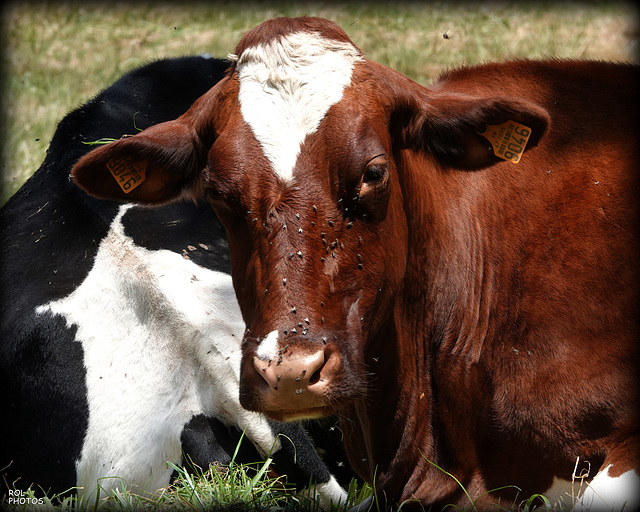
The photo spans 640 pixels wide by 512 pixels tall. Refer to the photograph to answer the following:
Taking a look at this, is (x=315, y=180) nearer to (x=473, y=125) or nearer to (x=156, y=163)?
(x=473, y=125)

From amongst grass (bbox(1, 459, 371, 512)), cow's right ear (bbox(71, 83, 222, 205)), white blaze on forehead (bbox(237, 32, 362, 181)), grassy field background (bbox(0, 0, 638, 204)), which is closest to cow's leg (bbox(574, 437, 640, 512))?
grass (bbox(1, 459, 371, 512))

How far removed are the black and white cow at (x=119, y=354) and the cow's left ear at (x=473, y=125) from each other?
1706 millimetres

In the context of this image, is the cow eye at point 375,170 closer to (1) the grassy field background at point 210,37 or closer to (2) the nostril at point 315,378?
(2) the nostril at point 315,378

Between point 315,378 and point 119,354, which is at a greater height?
point 315,378

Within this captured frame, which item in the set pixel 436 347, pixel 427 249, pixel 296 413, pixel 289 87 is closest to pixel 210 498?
pixel 296 413

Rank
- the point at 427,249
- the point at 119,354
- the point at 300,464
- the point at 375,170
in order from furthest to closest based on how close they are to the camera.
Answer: the point at 119,354 < the point at 300,464 < the point at 427,249 < the point at 375,170

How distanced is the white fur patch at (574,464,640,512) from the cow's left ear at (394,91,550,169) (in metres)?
1.46

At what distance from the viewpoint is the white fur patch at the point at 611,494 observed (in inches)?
130

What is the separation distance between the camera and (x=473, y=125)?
3.64m

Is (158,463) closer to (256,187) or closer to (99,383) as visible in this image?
(99,383)

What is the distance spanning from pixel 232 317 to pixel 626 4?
6222mm

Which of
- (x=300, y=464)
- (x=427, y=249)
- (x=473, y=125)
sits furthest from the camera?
(x=300, y=464)

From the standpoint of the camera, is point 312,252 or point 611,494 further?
point 611,494

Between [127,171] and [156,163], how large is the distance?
0.17m
